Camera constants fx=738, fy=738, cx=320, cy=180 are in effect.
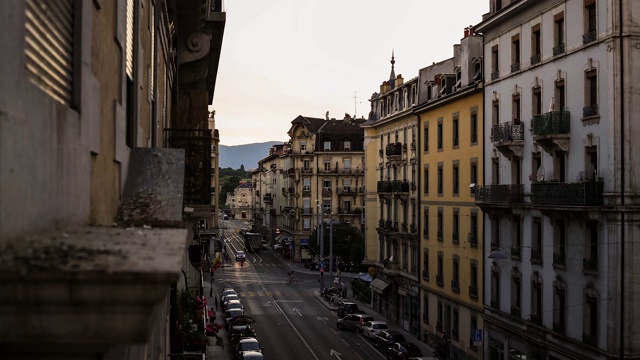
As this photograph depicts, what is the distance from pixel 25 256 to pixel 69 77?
184cm

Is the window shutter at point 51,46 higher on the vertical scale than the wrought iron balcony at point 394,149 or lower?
lower

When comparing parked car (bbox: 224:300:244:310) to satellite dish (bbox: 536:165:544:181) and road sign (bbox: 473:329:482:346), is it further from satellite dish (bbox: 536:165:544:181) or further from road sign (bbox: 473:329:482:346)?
satellite dish (bbox: 536:165:544:181)

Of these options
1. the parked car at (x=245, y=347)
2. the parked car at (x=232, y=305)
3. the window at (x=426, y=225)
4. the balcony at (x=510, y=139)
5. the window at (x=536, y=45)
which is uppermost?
the window at (x=536, y=45)

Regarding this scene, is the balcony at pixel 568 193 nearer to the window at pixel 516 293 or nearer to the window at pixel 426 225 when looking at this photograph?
the window at pixel 516 293

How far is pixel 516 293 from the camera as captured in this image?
112 ft

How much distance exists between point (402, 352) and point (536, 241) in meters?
10.7

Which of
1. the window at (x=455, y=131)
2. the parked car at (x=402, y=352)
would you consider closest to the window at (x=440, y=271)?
the parked car at (x=402, y=352)

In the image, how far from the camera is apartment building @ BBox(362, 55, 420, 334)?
51.4 metres

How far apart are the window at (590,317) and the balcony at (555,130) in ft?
18.7

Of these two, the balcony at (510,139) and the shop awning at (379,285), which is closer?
the balcony at (510,139)

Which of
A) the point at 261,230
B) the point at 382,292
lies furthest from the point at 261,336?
the point at 261,230

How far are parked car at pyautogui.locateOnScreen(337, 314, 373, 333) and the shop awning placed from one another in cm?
582

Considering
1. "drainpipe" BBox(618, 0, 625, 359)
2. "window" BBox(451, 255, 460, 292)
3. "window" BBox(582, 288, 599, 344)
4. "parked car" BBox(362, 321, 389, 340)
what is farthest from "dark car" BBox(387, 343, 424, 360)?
"drainpipe" BBox(618, 0, 625, 359)

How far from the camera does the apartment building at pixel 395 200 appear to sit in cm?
5138
